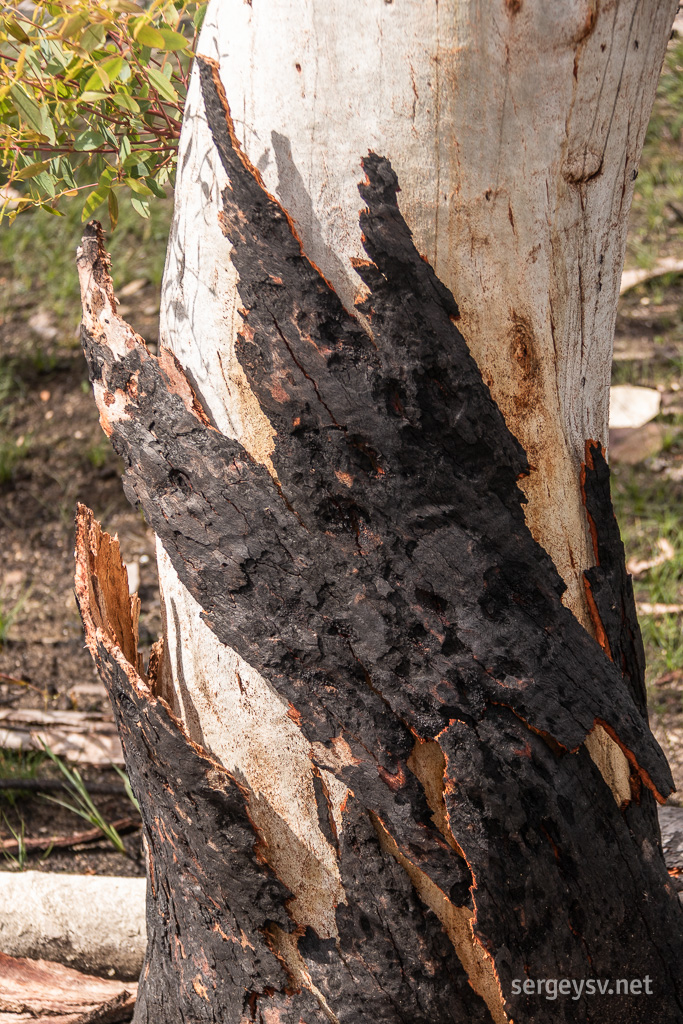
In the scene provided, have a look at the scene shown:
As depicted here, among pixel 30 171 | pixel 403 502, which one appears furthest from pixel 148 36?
pixel 403 502

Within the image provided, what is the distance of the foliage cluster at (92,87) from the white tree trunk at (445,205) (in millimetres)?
136

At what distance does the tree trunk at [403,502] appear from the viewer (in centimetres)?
108

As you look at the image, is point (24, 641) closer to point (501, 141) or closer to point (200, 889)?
point (200, 889)

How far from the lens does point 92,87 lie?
3.95 feet

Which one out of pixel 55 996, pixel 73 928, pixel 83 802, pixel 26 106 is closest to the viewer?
pixel 26 106

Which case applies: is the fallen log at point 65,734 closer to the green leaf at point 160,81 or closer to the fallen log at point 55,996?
the fallen log at point 55,996

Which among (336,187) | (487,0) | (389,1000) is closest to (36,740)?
(389,1000)

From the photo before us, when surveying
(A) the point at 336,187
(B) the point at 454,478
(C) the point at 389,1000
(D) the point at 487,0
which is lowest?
(C) the point at 389,1000

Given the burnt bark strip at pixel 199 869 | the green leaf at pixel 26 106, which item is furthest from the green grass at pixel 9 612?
the green leaf at pixel 26 106

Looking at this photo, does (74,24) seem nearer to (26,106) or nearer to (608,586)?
(26,106)

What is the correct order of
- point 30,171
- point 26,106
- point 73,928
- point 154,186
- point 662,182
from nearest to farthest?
point 26,106
point 30,171
point 154,186
point 73,928
point 662,182

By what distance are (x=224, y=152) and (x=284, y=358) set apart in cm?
31

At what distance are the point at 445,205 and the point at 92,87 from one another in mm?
591

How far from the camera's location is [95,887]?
7.16 ft
